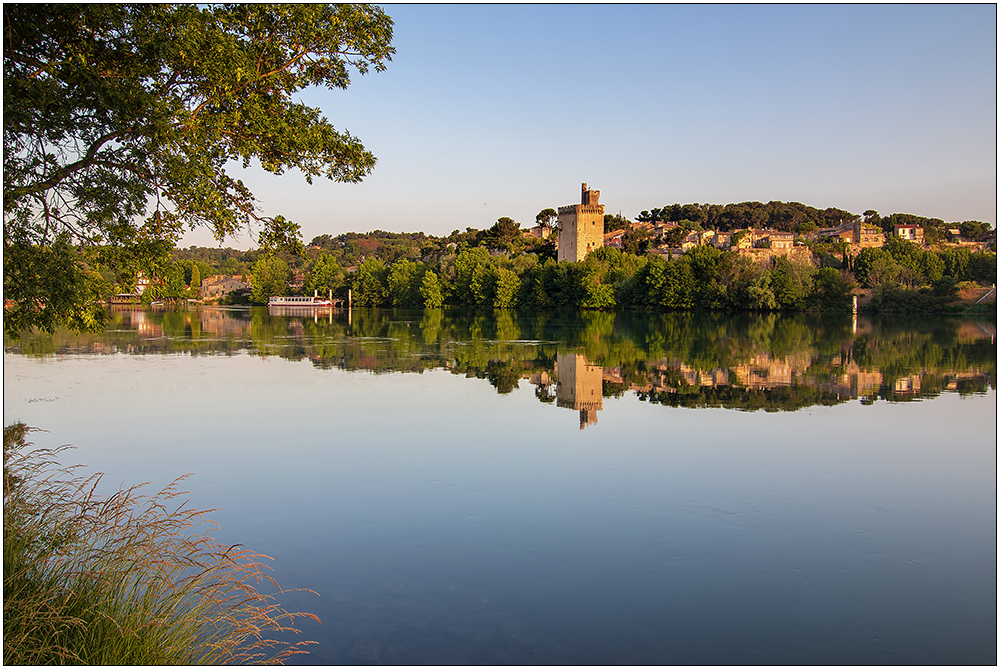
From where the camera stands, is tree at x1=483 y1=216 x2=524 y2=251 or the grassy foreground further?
tree at x1=483 y1=216 x2=524 y2=251

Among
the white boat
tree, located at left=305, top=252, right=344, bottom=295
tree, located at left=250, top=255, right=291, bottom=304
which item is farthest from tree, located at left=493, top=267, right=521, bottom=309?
tree, located at left=250, top=255, right=291, bottom=304

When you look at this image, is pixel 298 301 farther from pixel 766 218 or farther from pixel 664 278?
pixel 766 218

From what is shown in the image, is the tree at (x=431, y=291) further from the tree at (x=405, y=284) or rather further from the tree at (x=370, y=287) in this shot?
the tree at (x=370, y=287)

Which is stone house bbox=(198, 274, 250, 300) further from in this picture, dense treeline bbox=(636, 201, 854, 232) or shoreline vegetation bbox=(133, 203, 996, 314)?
dense treeline bbox=(636, 201, 854, 232)

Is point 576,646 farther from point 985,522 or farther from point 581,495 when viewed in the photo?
point 985,522

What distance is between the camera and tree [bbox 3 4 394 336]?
4848 mm

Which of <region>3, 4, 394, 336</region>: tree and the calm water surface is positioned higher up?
<region>3, 4, 394, 336</region>: tree

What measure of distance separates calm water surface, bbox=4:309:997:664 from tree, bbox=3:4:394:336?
2765 mm

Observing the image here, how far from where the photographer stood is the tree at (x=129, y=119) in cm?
485

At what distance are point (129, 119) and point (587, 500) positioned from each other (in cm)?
532

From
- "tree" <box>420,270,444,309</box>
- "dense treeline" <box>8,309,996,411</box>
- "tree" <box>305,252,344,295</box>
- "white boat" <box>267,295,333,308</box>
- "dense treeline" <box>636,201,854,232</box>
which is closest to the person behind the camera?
"dense treeline" <box>8,309,996,411</box>

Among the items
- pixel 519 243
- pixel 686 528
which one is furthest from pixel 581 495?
pixel 519 243

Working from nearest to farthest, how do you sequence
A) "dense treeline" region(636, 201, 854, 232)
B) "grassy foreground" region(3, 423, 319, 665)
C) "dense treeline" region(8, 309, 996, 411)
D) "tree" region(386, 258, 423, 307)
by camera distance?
"grassy foreground" region(3, 423, 319, 665)
"dense treeline" region(8, 309, 996, 411)
"tree" region(386, 258, 423, 307)
"dense treeline" region(636, 201, 854, 232)

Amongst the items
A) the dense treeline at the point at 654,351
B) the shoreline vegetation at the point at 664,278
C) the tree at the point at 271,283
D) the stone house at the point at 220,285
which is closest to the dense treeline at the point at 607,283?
the shoreline vegetation at the point at 664,278
